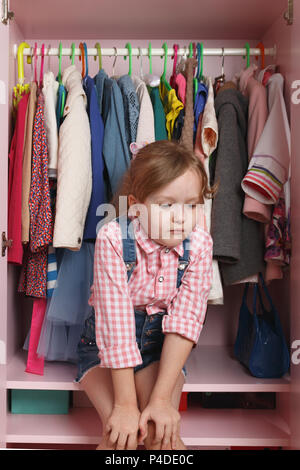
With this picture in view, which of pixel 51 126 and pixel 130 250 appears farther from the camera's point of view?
pixel 51 126

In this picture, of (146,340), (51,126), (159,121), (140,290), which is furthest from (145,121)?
(146,340)

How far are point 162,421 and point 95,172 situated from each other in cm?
77

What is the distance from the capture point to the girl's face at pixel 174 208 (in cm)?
121

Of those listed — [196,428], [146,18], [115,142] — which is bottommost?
[196,428]

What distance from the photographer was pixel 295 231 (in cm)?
132

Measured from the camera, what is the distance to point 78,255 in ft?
5.28

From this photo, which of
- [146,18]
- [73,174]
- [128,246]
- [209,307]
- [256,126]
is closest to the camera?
[128,246]

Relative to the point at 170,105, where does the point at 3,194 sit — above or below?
below

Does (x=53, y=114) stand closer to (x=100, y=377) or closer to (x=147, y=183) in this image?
(x=147, y=183)

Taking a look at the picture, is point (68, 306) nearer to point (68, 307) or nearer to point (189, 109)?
point (68, 307)

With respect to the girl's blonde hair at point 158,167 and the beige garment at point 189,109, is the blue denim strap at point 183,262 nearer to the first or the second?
the girl's blonde hair at point 158,167

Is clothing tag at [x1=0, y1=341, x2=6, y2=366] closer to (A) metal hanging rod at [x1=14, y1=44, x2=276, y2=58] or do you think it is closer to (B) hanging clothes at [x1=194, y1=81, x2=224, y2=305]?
(B) hanging clothes at [x1=194, y1=81, x2=224, y2=305]

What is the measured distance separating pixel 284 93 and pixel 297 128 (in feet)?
1.15

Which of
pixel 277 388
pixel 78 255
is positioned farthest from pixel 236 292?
pixel 78 255
